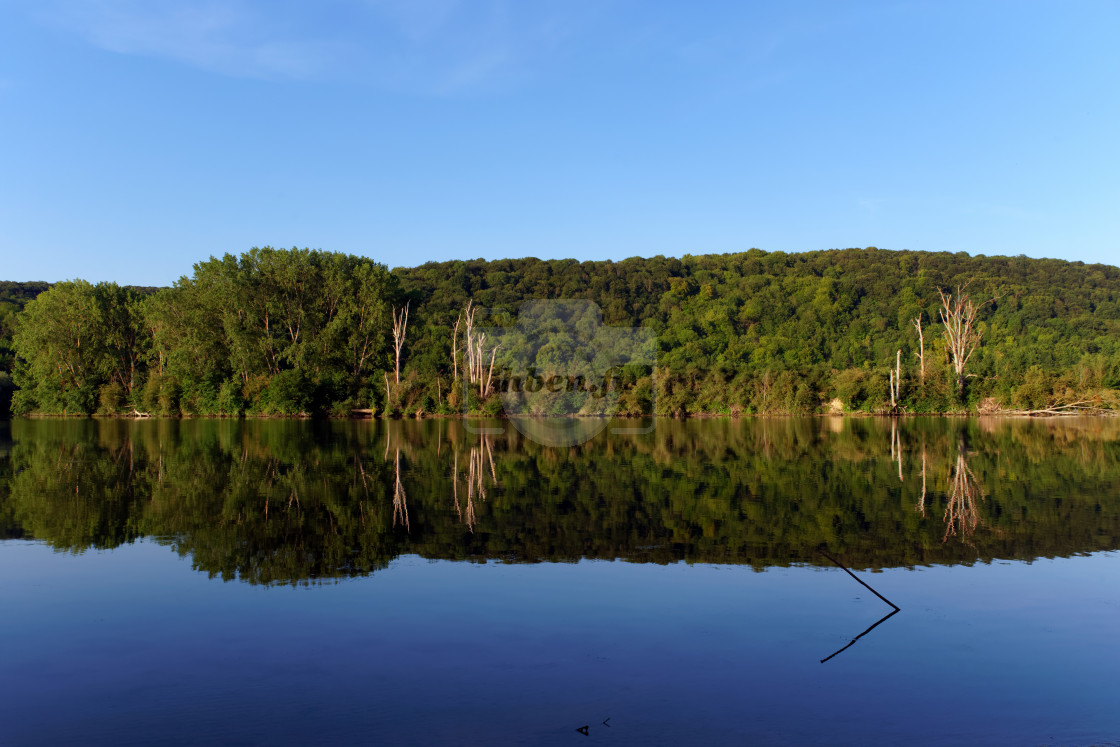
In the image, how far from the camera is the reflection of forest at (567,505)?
777 centimetres

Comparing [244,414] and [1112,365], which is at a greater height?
[1112,365]

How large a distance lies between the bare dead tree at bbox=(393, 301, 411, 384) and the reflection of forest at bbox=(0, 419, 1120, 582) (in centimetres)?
2943

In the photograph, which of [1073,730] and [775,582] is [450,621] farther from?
[1073,730]

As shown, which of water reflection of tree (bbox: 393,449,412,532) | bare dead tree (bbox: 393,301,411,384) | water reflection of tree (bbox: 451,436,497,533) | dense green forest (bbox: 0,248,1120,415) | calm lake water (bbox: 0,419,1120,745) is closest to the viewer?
calm lake water (bbox: 0,419,1120,745)

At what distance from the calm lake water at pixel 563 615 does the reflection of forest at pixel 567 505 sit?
3.0 inches

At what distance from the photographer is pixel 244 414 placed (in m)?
48.5

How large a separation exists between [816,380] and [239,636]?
158 ft

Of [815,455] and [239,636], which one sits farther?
[815,455]

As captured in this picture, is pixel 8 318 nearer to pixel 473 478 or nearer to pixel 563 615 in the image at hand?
pixel 473 478

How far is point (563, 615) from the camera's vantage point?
5.55 metres

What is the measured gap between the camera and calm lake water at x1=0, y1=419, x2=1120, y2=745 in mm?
3900

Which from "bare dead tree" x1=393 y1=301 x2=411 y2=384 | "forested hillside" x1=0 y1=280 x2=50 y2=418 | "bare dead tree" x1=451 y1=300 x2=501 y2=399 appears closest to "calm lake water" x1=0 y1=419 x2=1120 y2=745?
"bare dead tree" x1=451 y1=300 x2=501 y2=399

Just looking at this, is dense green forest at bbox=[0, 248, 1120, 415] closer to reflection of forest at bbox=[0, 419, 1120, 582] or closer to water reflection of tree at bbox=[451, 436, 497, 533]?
water reflection of tree at bbox=[451, 436, 497, 533]

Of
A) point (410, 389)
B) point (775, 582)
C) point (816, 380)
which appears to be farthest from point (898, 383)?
point (775, 582)
